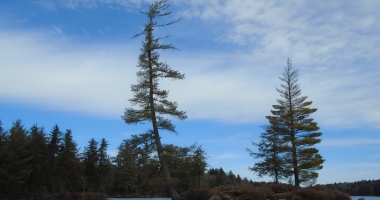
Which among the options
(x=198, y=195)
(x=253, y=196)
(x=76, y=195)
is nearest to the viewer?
(x=253, y=196)

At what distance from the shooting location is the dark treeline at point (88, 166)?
17969 millimetres

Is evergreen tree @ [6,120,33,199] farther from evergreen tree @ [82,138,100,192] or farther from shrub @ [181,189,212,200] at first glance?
shrub @ [181,189,212,200]

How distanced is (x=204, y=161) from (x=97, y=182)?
166 feet

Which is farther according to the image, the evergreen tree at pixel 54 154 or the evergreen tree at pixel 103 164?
the evergreen tree at pixel 103 164

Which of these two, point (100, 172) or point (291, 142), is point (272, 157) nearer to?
point (291, 142)

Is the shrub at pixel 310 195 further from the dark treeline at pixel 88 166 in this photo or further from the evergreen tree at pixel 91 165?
the evergreen tree at pixel 91 165

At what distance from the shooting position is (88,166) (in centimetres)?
6247

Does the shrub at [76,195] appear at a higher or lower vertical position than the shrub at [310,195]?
lower

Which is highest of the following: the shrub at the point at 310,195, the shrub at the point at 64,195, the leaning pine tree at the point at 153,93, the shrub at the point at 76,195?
the leaning pine tree at the point at 153,93

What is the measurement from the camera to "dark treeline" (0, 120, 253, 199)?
18.0 metres

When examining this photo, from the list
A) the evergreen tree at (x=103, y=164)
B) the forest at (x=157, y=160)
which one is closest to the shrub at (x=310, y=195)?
the forest at (x=157, y=160)

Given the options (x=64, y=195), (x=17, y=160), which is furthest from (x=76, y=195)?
(x=17, y=160)

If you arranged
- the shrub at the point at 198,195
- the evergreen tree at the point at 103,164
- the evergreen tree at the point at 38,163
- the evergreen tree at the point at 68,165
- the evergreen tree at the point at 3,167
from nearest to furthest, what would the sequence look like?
the shrub at the point at 198,195 → the evergreen tree at the point at 3,167 → the evergreen tree at the point at 38,163 → the evergreen tree at the point at 68,165 → the evergreen tree at the point at 103,164

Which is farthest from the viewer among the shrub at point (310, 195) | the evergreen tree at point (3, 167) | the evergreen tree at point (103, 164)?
the evergreen tree at point (103, 164)
